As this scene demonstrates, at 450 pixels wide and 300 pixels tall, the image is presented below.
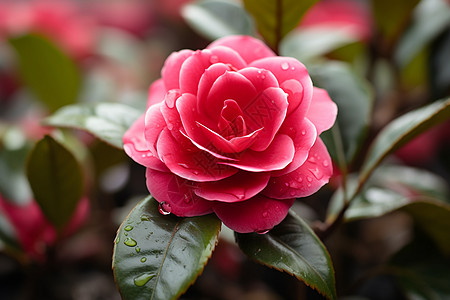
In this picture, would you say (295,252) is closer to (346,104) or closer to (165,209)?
(165,209)

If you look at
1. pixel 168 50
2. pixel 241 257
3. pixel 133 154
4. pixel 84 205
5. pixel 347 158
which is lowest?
pixel 241 257

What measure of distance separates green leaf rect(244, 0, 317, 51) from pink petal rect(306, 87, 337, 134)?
6.2 inches

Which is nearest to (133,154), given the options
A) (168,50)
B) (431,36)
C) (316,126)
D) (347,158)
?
(316,126)

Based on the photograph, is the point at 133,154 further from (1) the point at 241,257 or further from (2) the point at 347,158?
(1) the point at 241,257

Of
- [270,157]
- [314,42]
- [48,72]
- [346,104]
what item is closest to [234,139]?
[270,157]

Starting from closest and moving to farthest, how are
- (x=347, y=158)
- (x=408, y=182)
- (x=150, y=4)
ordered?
1. (x=347, y=158)
2. (x=408, y=182)
3. (x=150, y=4)

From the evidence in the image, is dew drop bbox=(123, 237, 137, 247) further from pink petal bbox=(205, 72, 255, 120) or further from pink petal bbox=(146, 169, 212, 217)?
pink petal bbox=(205, 72, 255, 120)

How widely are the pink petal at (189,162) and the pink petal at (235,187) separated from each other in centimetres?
1

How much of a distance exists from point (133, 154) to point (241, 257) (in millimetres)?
508

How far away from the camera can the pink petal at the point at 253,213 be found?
435 millimetres

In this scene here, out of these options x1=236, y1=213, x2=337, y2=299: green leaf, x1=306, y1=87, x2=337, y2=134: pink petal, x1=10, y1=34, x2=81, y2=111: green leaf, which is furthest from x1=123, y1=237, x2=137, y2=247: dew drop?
x1=10, y1=34, x2=81, y2=111: green leaf

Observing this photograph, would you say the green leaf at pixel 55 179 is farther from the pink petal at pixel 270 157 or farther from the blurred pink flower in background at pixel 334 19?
the blurred pink flower in background at pixel 334 19

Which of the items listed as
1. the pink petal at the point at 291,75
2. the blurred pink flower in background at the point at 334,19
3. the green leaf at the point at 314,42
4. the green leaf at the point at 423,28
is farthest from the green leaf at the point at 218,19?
the blurred pink flower in background at the point at 334,19

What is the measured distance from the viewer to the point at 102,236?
3.03 ft
